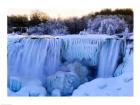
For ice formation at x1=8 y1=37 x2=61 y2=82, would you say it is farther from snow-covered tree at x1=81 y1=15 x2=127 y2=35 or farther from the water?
snow-covered tree at x1=81 y1=15 x2=127 y2=35

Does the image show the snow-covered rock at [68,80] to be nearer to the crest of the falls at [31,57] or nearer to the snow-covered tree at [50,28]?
the crest of the falls at [31,57]

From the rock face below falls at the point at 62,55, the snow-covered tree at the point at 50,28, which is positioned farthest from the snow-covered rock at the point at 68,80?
the snow-covered tree at the point at 50,28

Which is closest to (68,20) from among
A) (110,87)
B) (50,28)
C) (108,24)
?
(50,28)

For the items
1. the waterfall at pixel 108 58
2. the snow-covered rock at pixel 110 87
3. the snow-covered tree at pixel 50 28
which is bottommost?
the snow-covered rock at pixel 110 87

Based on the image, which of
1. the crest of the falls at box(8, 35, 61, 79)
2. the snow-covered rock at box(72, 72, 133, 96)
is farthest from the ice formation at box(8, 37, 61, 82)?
the snow-covered rock at box(72, 72, 133, 96)

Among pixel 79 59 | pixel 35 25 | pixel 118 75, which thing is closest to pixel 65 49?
pixel 79 59

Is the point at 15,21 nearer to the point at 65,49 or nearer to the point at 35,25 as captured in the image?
the point at 35,25

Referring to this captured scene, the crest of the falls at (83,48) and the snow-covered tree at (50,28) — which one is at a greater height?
the snow-covered tree at (50,28)
